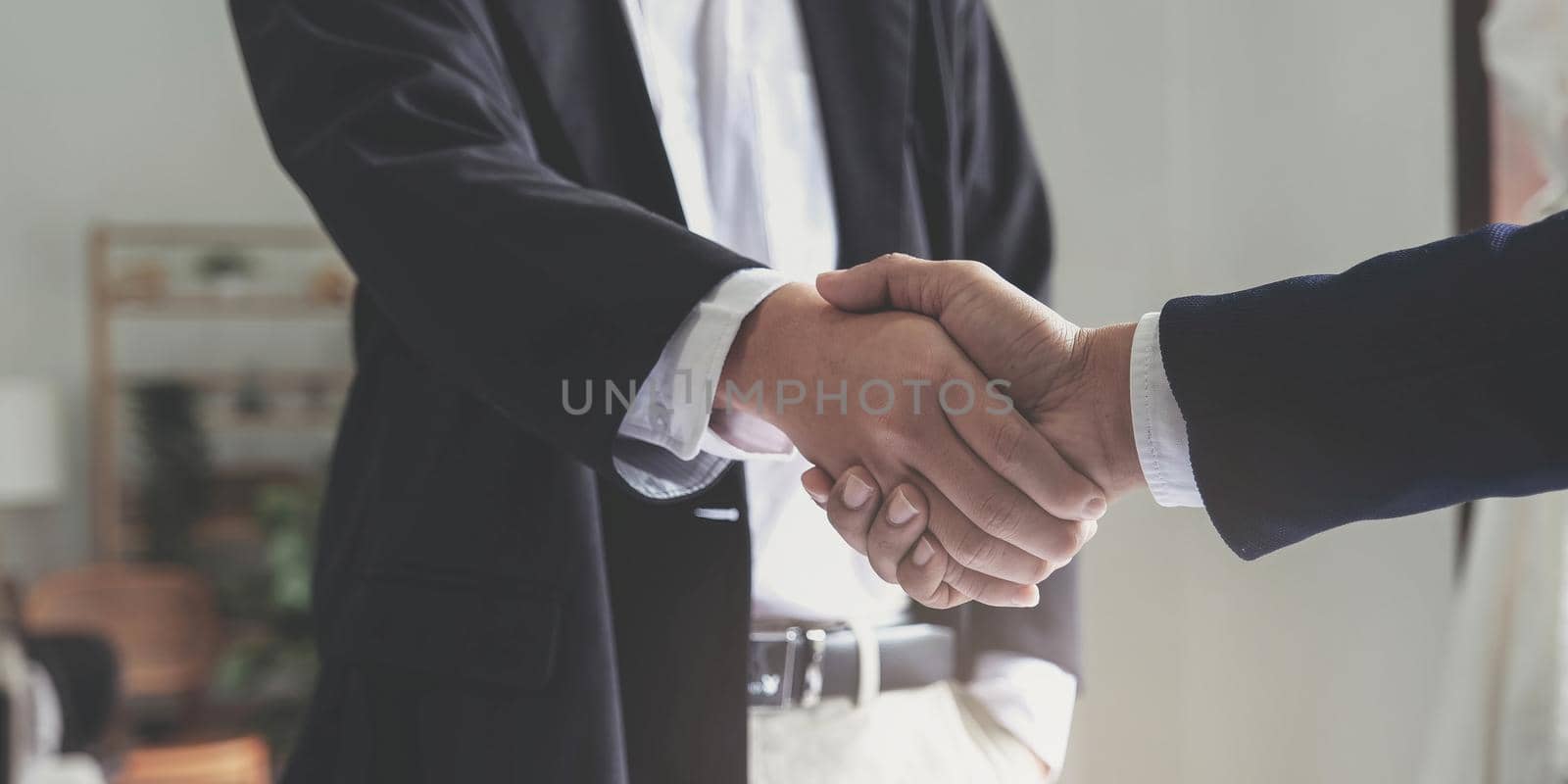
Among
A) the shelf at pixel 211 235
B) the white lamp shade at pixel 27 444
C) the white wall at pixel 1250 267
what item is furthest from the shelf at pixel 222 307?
the white wall at pixel 1250 267

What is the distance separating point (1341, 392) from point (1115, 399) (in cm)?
10

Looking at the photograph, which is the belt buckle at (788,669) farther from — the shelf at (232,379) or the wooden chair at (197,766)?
the shelf at (232,379)

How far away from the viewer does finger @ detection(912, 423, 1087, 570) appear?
598 mm

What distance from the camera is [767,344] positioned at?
0.61 m

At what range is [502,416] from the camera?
74cm

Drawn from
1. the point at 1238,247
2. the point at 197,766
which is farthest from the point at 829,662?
the point at 197,766

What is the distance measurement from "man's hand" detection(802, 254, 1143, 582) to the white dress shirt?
19cm

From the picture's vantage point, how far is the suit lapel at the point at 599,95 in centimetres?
77

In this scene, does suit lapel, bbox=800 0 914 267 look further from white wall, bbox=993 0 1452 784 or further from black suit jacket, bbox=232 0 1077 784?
white wall, bbox=993 0 1452 784

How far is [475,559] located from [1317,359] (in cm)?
47

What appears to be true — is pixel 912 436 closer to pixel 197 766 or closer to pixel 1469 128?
pixel 1469 128

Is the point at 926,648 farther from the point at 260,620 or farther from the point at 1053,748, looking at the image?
the point at 260,620

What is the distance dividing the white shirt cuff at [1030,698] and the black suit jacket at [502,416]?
25cm

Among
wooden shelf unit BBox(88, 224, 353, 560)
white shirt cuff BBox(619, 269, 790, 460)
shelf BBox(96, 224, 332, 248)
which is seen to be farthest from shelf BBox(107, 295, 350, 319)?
white shirt cuff BBox(619, 269, 790, 460)
